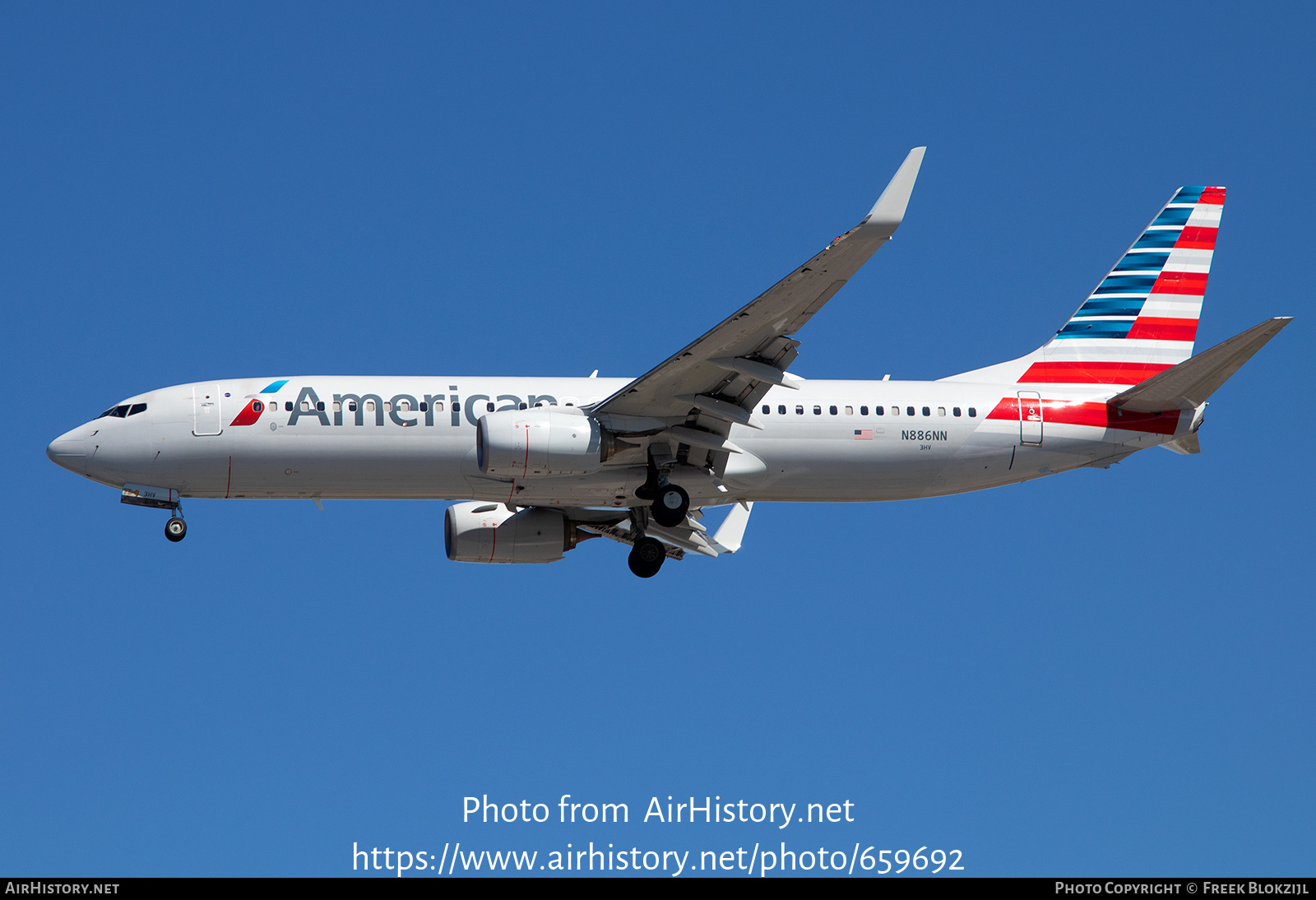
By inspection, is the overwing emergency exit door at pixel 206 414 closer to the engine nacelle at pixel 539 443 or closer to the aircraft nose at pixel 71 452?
the aircraft nose at pixel 71 452

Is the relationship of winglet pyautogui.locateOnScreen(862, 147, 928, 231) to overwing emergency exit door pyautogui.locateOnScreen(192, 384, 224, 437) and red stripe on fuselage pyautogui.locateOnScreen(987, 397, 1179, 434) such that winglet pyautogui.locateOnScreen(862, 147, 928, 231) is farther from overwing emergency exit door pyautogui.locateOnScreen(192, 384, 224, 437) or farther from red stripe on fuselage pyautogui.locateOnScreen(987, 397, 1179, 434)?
overwing emergency exit door pyautogui.locateOnScreen(192, 384, 224, 437)

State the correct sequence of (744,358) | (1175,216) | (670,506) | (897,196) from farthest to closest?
1. (1175,216)
2. (670,506)
3. (744,358)
4. (897,196)

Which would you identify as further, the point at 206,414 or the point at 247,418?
the point at 206,414

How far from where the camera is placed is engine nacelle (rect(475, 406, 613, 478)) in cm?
3036

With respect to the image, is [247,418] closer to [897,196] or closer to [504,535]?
[504,535]

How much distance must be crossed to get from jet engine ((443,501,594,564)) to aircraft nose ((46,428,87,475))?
344 inches

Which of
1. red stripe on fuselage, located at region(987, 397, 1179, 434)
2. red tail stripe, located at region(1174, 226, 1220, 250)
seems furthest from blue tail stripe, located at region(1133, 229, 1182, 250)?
red stripe on fuselage, located at region(987, 397, 1179, 434)

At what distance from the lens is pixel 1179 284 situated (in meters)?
38.0

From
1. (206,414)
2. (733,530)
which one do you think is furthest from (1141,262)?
(206,414)

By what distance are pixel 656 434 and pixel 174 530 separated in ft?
35.3

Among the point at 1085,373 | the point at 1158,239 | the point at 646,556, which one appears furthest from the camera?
the point at 1158,239

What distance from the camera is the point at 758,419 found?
32.8 meters
